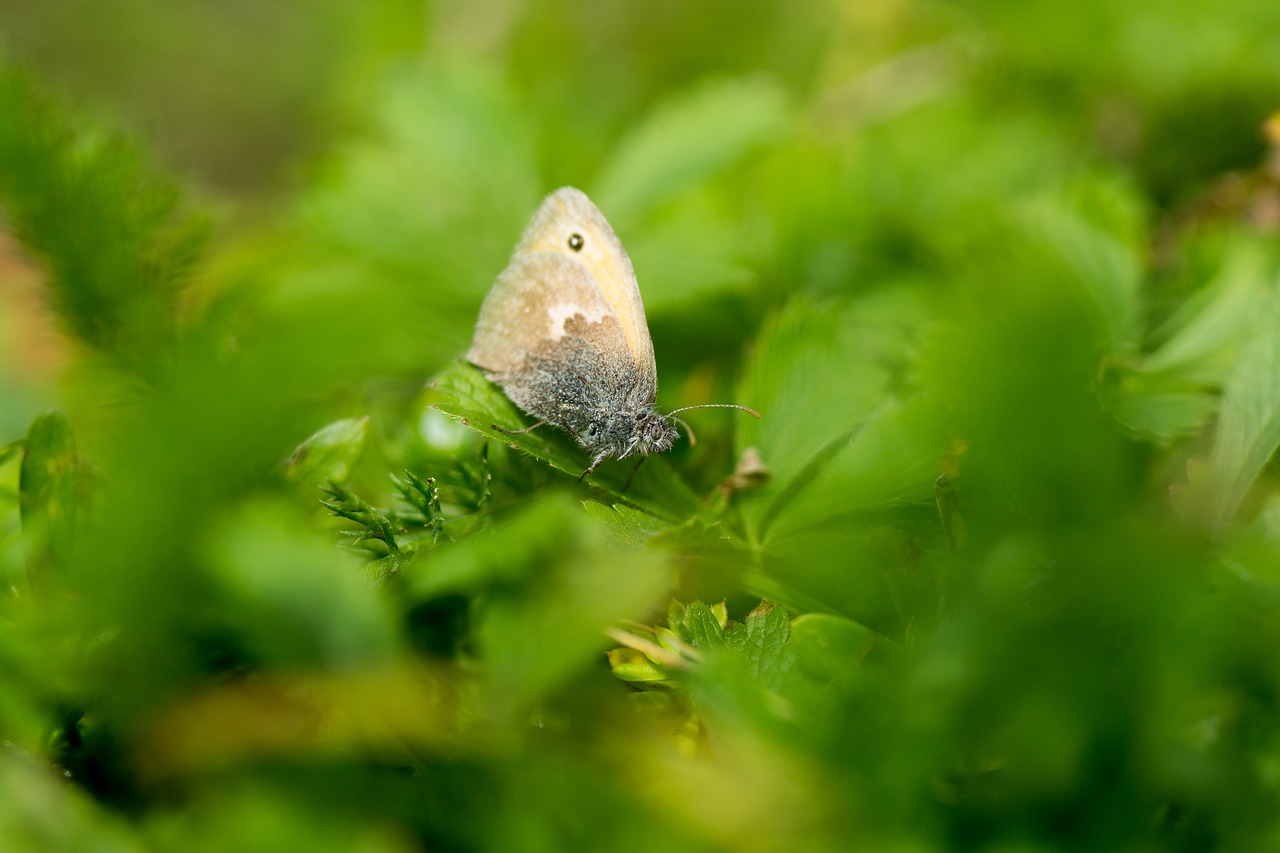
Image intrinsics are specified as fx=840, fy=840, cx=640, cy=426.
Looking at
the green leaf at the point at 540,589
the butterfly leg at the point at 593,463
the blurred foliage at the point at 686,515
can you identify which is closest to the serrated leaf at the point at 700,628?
the blurred foliage at the point at 686,515

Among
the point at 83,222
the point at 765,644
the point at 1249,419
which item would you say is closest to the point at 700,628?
the point at 765,644

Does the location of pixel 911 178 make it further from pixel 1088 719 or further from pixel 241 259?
pixel 241 259

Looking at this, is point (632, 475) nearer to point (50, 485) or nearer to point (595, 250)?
point (595, 250)

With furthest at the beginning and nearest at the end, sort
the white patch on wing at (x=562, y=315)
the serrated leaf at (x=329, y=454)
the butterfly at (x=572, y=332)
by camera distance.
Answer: the white patch on wing at (x=562, y=315)
the butterfly at (x=572, y=332)
the serrated leaf at (x=329, y=454)

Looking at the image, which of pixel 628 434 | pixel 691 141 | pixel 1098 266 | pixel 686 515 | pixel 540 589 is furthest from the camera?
pixel 691 141

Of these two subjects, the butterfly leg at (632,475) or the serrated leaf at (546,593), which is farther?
the butterfly leg at (632,475)

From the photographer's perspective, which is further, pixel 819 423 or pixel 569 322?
pixel 569 322

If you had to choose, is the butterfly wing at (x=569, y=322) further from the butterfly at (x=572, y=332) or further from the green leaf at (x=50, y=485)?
the green leaf at (x=50, y=485)
